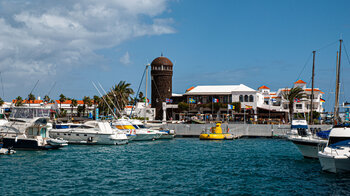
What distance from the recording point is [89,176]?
1056 inches

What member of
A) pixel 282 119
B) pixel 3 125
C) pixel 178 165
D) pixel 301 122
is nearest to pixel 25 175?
pixel 178 165

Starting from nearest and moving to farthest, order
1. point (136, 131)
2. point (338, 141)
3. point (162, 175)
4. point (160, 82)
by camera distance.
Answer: point (162, 175), point (338, 141), point (136, 131), point (160, 82)

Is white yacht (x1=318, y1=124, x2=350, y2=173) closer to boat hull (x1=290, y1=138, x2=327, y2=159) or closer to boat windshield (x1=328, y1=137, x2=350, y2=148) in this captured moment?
boat windshield (x1=328, y1=137, x2=350, y2=148)

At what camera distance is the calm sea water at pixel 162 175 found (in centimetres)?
2238

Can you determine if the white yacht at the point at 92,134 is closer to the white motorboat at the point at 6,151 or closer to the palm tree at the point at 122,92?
the white motorboat at the point at 6,151

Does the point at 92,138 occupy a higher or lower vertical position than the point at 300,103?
lower

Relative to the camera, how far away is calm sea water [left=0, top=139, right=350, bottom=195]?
22.4m

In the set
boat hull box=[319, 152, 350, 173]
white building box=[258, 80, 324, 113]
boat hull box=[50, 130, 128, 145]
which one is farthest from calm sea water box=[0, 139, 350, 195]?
white building box=[258, 80, 324, 113]

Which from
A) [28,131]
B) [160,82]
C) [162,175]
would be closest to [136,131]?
[28,131]

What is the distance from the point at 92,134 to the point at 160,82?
56827 mm

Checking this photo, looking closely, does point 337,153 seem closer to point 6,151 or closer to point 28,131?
point 6,151

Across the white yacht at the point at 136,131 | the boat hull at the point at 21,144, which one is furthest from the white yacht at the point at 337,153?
the white yacht at the point at 136,131

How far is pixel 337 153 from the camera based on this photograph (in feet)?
83.4

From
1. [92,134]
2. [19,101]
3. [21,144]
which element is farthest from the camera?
[19,101]
